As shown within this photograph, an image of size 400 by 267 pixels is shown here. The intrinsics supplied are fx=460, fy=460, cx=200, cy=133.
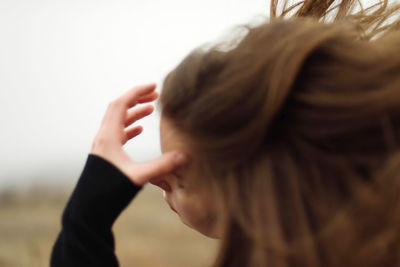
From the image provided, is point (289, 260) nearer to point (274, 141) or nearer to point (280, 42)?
point (274, 141)

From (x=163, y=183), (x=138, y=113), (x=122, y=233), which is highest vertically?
(x=138, y=113)

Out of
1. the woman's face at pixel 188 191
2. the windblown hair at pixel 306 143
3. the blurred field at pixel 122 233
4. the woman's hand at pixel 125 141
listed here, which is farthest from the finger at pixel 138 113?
the blurred field at pixel 122 233

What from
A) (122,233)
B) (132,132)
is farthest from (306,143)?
(122,233)

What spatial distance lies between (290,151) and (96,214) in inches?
14.9

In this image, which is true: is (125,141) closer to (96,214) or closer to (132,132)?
(132,132)

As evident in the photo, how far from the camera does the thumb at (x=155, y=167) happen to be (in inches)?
33.5

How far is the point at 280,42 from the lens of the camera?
784mm

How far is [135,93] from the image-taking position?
3.22 ft

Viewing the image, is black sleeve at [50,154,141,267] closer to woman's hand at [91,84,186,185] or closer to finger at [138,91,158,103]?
woman's hand at [91,84,186,185]

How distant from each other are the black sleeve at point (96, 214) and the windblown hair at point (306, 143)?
0.59 feet

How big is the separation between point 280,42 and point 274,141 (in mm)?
170

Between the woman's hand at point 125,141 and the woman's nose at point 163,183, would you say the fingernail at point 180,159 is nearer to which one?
the woman's hand at point 125,141

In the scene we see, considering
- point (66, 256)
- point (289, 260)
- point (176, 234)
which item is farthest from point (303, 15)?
point (176, 234)

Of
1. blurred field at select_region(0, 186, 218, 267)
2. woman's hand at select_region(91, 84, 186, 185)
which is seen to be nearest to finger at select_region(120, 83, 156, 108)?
woman's hand at select_region(91, 84, 186, 185)
